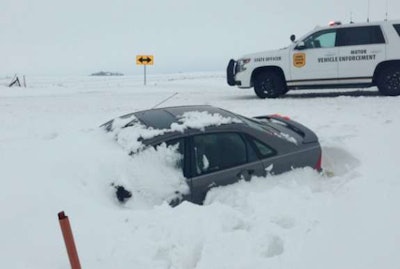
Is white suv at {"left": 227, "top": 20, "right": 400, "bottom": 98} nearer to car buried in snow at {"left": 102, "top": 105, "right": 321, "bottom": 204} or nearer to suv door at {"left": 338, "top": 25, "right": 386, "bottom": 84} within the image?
suv door at {"left": 338, "top": 25, "right": 386, "bottom": 84}

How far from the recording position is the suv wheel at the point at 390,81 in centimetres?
1150

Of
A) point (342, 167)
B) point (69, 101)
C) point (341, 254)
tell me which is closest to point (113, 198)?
point (341, 254)

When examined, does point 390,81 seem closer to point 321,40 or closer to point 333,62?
point 333,62

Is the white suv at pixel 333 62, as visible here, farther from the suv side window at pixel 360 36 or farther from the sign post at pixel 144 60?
the sign post at pixel 144 60

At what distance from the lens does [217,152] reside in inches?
172

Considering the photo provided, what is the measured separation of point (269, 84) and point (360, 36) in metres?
2.75

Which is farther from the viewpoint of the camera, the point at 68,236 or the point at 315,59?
the point at 315,59

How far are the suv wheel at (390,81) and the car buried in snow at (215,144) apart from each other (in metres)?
7.45

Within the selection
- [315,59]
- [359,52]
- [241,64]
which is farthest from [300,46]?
[241,64]

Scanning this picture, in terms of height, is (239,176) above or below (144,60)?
below

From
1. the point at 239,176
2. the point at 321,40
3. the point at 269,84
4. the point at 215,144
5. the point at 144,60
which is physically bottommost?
the point at 239,176

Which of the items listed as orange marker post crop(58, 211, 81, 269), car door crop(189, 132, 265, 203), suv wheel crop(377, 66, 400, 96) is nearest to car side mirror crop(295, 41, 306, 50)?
suv wheel crop(377, 66, 400, 96)

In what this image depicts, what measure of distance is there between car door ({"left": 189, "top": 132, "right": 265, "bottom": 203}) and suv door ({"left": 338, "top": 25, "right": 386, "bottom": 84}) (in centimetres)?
833

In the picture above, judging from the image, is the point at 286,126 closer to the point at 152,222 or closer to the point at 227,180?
the point at 227,180
